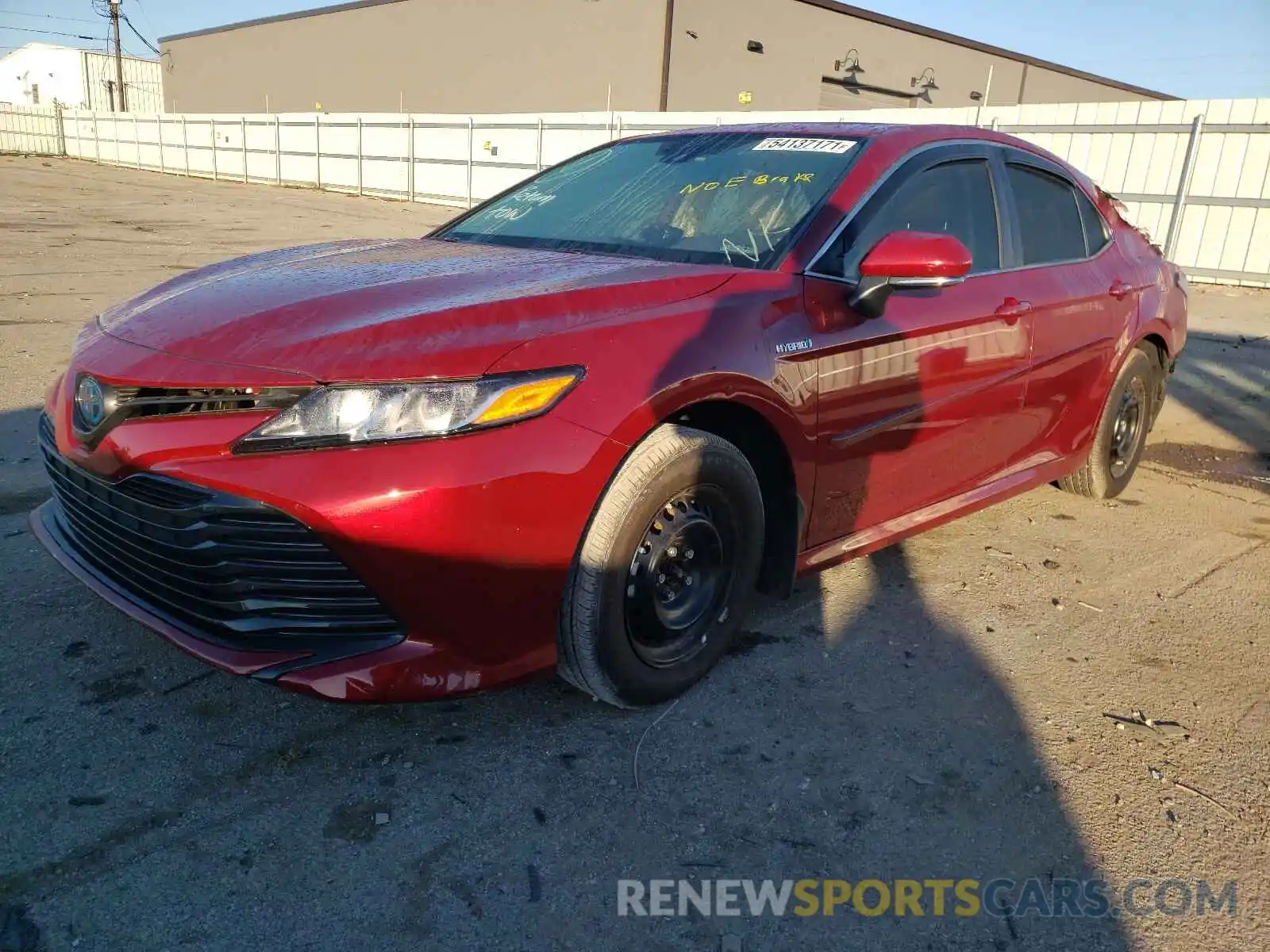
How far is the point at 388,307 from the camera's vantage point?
7.67 ft

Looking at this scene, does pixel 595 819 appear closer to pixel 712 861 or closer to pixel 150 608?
pixel 712 861

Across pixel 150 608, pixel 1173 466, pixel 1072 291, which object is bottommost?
pixel 1173 466

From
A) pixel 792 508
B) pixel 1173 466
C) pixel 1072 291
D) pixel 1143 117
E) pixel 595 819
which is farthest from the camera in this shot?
pixel 1143 117

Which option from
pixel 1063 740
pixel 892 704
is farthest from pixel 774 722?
pixel 1063 740

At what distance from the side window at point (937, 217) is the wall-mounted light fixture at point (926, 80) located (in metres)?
32.3

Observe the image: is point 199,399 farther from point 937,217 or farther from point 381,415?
point 937,217

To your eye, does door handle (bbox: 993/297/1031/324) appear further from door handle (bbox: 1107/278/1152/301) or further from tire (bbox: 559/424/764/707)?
tire (bbox: 559/424/764/707)

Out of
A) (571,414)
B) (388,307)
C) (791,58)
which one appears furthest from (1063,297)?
(791,58)

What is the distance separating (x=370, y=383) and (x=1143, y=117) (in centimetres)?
1396

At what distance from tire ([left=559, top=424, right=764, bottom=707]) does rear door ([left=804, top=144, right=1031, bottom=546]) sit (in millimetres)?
343

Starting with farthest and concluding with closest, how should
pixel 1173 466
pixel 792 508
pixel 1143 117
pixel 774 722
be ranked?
pixel 1143 117 → pixel 1173 466 → pixel 792 508 → pixel 774 722

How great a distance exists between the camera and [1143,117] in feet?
42.3

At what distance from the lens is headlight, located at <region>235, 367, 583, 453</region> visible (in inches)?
80.6

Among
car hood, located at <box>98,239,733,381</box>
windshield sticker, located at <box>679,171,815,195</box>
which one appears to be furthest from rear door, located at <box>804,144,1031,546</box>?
car hood, located at <box>98,239,733,381</box>
